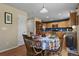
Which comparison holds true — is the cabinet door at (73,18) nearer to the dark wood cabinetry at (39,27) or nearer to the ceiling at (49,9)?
the ceiling at (49,9)

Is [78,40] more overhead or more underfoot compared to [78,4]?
more underfoot

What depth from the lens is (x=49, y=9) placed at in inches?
96.3

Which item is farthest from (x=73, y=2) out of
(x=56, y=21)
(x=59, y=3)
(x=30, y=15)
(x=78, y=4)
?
(x=30, y=15)

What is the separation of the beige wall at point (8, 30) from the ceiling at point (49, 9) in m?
0.13

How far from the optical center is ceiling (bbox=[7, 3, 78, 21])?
7.79 ft

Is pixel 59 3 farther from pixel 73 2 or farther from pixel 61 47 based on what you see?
pixel 61 47

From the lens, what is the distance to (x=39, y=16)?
248 cm

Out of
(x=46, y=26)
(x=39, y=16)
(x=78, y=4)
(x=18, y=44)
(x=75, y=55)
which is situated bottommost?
(x=75, y=55)

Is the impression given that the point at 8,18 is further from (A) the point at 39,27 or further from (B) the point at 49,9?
(B) the point at 49,9

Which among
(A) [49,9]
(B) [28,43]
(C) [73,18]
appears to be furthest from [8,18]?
(C) [73,18]

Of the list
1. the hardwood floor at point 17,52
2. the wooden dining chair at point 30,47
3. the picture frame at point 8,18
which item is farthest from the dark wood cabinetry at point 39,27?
the picture frame at point 8,18

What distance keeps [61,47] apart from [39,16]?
0.75 metres

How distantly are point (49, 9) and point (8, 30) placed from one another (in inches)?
36.1

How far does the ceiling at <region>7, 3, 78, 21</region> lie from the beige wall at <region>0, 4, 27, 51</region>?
13 centimetres
